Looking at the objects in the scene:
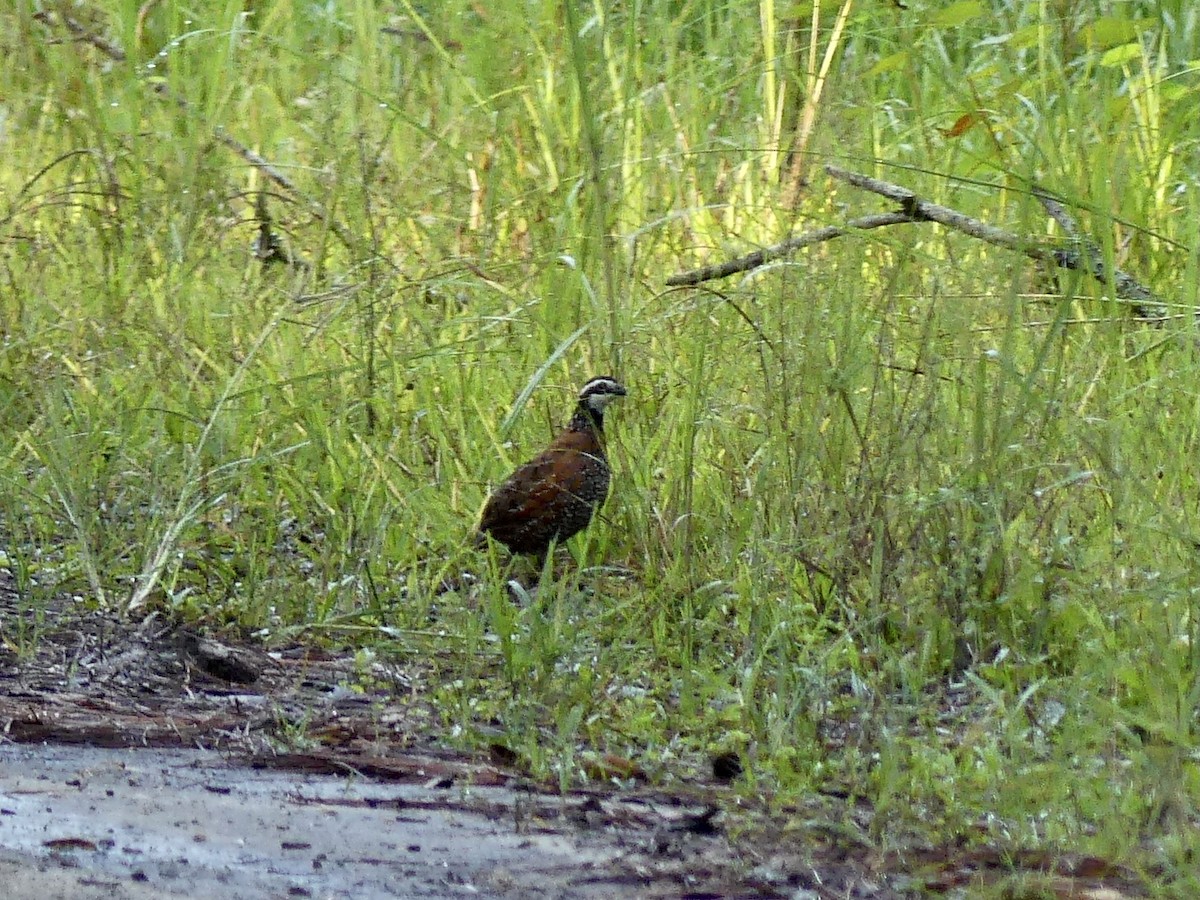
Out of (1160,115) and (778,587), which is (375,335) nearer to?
(778,587)

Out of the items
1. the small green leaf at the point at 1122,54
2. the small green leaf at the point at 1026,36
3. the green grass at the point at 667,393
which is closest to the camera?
the green grass at the point at 667,393

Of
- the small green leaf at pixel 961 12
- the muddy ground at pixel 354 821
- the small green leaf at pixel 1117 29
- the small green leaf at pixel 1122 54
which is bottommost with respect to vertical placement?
the muddy ground at pixel 354 821

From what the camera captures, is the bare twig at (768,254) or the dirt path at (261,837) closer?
the dirt path at (261,837)

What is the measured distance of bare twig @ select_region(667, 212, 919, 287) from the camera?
17.6ft

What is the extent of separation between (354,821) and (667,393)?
7.43ft

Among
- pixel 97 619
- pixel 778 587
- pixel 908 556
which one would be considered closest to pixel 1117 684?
pixel 908 556

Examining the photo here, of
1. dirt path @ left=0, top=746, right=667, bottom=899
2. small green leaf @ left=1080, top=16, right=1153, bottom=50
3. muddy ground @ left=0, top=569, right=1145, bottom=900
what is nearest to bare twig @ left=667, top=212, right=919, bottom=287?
small green leaf @ left=1080, top=16, right=1153, bottom=50

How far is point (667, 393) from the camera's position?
530cm

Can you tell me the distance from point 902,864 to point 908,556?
1246 millimetres

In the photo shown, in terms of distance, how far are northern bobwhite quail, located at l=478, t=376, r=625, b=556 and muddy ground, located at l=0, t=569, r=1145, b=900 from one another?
0.94 meters

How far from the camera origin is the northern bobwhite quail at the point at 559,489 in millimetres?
5055

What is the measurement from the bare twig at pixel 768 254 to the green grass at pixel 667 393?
0.21ft

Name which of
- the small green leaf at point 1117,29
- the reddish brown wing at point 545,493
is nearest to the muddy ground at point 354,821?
the reddish brown wing at point 545,493

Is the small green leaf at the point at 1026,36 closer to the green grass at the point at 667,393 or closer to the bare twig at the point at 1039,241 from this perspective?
the green grass at the point at 667,393
